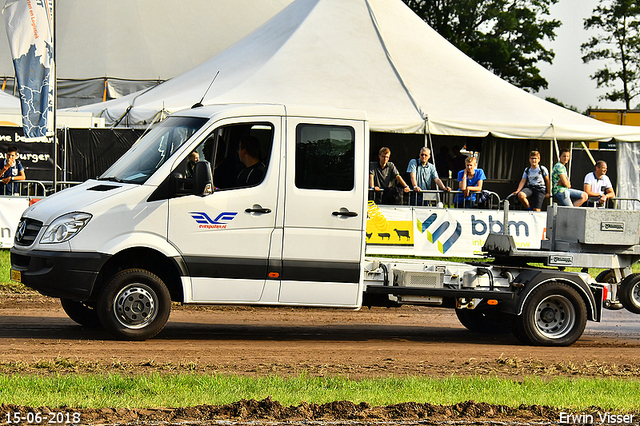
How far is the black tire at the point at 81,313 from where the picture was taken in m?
9.32

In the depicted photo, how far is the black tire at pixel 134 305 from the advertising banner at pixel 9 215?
8327mm

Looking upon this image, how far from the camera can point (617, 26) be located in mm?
61656

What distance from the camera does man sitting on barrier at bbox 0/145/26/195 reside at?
664 inches

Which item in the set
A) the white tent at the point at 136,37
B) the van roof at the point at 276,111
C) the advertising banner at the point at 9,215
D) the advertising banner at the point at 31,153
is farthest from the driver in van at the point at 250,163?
the white tent at the point at 136,37

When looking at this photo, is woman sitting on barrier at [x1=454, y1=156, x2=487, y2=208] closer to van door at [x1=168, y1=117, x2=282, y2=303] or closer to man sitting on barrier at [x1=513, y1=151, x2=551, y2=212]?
man sitting on barrier at [x1=513, y1=151, x2=551, y2=212]

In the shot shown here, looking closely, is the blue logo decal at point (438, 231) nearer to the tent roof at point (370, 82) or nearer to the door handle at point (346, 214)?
the tent roof at point (370, 82)

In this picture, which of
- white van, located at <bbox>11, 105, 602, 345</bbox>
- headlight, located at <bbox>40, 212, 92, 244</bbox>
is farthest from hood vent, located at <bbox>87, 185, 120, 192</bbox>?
headlight, located at <bbox>40, 212, 92, 244</bbox>

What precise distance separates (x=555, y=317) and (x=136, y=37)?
31.1 metres

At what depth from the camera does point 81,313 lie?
934 centimetres

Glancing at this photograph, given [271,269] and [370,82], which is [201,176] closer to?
[271,269]

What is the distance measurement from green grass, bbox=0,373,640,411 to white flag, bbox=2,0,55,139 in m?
9.64

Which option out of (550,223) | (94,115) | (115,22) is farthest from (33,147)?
(115,22)

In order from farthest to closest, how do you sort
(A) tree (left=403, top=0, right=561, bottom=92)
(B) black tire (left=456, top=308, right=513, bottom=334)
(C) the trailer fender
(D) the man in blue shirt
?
(A) tree (left=403, top=0, right=561, bottom=92)
(D) the man in blue shirt
(B) black tire (left=456, top=308, right=513, bottom=334)
(C) the trailer fender

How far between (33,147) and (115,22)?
20875 mm
